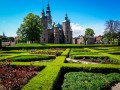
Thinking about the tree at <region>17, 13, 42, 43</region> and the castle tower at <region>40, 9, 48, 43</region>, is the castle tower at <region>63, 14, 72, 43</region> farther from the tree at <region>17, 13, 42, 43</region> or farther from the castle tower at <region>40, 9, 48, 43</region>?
the tree at <region>17, 13, 42, 43</region>

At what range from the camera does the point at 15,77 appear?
9.54 meters

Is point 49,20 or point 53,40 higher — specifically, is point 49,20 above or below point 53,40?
above

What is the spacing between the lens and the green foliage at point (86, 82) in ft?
26.9

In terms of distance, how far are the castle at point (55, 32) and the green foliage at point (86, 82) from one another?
7985 centimetres

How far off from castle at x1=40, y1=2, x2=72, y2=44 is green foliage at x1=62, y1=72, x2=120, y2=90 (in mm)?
79852

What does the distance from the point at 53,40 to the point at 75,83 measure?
83.6 meters

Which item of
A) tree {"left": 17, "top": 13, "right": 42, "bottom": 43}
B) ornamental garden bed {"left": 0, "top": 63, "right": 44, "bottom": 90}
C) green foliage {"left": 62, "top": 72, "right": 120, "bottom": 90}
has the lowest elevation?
green foliage {"left": 62, "top": 72, "right": 120, "bottom": 90}

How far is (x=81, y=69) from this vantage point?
11.4 meters

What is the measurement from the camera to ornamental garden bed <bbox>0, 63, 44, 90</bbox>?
7.89 meters

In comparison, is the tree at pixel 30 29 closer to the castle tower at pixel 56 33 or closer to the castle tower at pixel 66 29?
the castle tower at pixel 56 33

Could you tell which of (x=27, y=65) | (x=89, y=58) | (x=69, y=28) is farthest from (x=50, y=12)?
(x=27, y=65)

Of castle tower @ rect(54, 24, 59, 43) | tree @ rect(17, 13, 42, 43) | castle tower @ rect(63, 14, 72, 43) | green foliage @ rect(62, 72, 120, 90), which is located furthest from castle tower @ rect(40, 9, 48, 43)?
green foliage @ rect(62, 72, 120, 90)

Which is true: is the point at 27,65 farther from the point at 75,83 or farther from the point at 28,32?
the point at 28,32

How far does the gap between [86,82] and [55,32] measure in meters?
81.0
